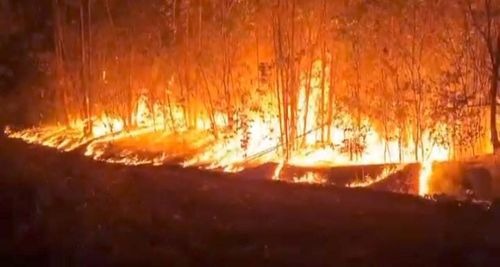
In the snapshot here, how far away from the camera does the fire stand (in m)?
9.85

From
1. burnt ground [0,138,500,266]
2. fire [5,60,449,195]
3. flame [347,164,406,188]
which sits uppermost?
fire [5,60,449,195]

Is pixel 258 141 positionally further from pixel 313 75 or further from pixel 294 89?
pixel 313 75

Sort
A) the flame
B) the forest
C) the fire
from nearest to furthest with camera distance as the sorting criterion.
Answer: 1. the flame
2. the forest
3. the fire

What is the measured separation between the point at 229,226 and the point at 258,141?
360cm

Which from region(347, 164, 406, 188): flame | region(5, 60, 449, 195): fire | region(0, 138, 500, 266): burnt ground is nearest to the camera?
region(0, 138, 500, 266): burnt ground

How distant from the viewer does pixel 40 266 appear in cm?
639

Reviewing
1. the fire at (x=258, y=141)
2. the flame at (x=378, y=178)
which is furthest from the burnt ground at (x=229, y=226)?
the fire at (x=258, y=141)

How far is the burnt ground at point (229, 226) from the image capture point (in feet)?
20.9

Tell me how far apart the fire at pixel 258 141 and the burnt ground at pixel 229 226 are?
36.8 inches

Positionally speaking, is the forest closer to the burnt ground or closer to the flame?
the flame

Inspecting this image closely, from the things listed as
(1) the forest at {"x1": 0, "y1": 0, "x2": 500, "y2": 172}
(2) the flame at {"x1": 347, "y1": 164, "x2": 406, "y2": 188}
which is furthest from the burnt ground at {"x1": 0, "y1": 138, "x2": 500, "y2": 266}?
(1) the forest at {"x1": 0, "y1": 0, "x2": 500, "y2": 172}

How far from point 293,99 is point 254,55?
1133 mm

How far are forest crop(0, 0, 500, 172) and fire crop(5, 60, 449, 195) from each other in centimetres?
2

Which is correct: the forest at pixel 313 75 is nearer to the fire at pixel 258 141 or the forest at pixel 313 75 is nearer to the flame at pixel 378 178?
the fire at pixel 258 141
